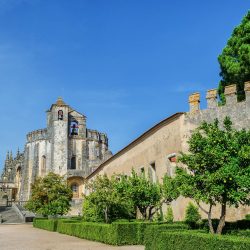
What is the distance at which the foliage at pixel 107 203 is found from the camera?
20898 mm

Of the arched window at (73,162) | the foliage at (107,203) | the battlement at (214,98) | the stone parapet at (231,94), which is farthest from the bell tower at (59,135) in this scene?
the stone parapet at (231,94)

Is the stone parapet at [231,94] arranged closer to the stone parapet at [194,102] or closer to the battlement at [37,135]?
the stone parapet at [194,102]

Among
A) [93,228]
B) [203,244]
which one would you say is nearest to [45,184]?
[93,228]

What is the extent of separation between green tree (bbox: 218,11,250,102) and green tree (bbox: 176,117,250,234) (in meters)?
11.7

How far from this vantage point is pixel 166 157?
938 inches

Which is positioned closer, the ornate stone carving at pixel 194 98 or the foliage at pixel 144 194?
the foliage at pixel 144 194

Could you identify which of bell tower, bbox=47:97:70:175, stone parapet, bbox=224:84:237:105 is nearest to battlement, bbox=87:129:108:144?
bell tower, bbox=47:97:70:175

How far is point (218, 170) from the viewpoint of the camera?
1238 centimetres

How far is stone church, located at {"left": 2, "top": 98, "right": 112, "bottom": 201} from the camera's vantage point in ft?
227

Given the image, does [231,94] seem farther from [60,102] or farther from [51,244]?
[60,102]

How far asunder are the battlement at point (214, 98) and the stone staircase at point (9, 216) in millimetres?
28425

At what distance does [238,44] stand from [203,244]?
1811cm

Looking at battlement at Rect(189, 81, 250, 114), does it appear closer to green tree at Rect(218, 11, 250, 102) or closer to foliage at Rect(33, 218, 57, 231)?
green tree at Rect(218, 11, 250, 102)

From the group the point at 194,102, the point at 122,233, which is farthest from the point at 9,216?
the point at 122,233
